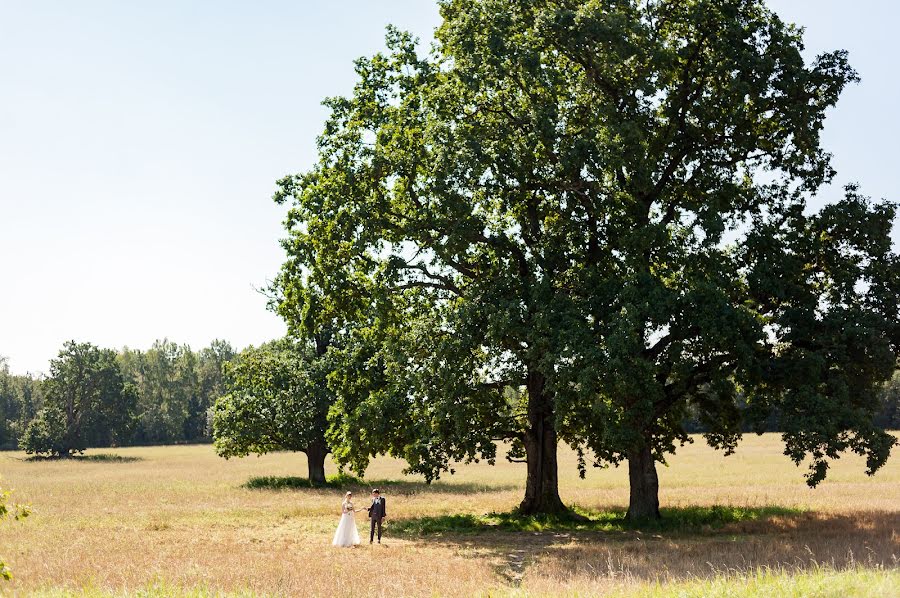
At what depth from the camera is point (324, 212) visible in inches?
1149

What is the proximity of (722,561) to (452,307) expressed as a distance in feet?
45.9

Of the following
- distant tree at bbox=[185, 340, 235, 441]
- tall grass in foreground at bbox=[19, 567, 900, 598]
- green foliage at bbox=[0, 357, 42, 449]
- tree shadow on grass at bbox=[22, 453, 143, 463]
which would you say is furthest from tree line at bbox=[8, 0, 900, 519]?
green foliage at bbox=[0, 357, 42, 449]

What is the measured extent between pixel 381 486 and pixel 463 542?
24.7 metres

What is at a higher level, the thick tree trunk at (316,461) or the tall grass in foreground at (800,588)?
the tall grass in foreground at (800,588)

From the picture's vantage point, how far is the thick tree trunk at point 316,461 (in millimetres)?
49344

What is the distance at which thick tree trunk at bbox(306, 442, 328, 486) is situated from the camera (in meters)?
49.3

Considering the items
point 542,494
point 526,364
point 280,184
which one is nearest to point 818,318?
point 526,364

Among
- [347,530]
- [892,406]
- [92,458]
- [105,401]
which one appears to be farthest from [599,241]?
[892,406]

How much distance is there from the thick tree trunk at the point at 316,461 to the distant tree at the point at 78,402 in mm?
59761

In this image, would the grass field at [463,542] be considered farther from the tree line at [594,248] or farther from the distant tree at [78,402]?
the distant tree at [78,402]

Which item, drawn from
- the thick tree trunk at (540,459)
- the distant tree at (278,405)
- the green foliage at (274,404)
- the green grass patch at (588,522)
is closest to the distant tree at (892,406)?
the distant tree at (278,405)

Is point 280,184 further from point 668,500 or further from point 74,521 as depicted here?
point 668,500

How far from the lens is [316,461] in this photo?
4988 centimetres

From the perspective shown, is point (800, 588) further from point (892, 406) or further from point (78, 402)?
point (892, 406)
